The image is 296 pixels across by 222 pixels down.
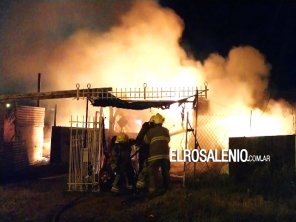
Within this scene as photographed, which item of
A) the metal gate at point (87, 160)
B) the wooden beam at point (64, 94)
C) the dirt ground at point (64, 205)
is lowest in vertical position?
the dirt ground at point (64, 205)

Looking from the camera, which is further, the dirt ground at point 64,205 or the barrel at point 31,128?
the barrel at point 31,128

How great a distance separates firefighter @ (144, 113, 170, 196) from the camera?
905 cm

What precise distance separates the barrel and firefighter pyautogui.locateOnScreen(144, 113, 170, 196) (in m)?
10.7

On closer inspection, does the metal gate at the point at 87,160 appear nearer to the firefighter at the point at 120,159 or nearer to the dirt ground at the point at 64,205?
the dirt ground at the point at 64,205

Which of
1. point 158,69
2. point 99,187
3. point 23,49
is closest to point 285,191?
Result: point 99,187

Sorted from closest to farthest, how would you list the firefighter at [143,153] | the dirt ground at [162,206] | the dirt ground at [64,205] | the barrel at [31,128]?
the dirt ground at [162,206], the dirt ground at [64,205], the firefighter at [143,153], the barrel at [31,128]

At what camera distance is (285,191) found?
8.98 meters

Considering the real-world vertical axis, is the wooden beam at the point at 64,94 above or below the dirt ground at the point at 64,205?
above

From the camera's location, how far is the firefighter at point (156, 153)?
9.05m

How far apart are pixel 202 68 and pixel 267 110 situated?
3.89 meters

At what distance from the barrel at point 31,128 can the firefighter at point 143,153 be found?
32.7 feet

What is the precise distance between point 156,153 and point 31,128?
37.6 ft

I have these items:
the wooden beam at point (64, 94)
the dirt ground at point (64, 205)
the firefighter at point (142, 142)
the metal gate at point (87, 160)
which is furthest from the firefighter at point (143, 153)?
the wooden beam at point (64, 94)

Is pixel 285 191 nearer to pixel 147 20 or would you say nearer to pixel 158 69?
pixel 158 69
